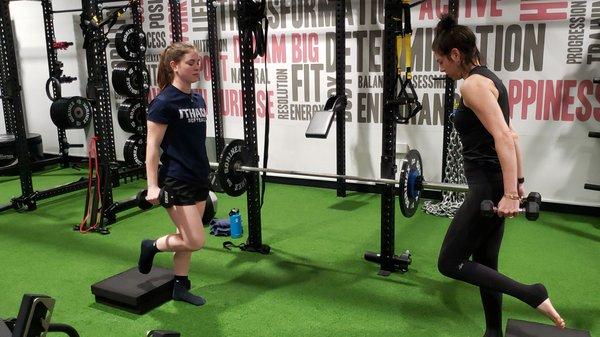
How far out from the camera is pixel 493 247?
7.38ft

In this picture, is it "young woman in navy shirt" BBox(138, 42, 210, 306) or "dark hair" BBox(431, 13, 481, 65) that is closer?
"dark hair" BBox(431, 13, 481, 65)

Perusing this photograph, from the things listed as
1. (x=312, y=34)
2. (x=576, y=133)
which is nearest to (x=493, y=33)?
(x=576, y=133)

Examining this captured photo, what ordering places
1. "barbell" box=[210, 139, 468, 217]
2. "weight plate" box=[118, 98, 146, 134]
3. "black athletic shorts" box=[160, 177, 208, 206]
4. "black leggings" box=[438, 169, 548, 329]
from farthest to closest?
"weight plate" box=[118, 98, 146, 134] < "barbell" box=[210, 139, 468, 217] < "black athletic shorts" box=[160, 177, 208, 206] < "black leggings" box=[438, 169, 548, 329]

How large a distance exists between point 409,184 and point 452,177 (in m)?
2.12

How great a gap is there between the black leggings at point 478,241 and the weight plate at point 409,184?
60 cm

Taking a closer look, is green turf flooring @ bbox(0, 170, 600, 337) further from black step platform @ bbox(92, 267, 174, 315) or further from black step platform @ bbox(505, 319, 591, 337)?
black step platform @ bbox(505, 319, 591, 337)

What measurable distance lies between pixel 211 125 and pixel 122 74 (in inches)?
46.4

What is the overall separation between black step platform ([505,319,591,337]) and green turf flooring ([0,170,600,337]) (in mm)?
271

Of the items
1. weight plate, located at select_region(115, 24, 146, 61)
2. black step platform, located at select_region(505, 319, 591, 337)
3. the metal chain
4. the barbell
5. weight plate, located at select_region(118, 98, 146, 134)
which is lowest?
black step platform, located at select_region(505, 319, 591, 337)

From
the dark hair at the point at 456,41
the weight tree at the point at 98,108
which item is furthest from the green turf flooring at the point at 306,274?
the dark hair at the point at 456,41

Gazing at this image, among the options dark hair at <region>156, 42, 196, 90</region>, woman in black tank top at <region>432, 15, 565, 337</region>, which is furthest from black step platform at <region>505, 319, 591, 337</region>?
dark hair at <region>156, 42, 196, 90</region>

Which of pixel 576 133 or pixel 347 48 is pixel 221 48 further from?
pixel 576 133

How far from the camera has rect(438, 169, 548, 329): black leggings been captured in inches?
82.7

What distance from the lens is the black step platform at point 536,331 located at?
2.32 meters
